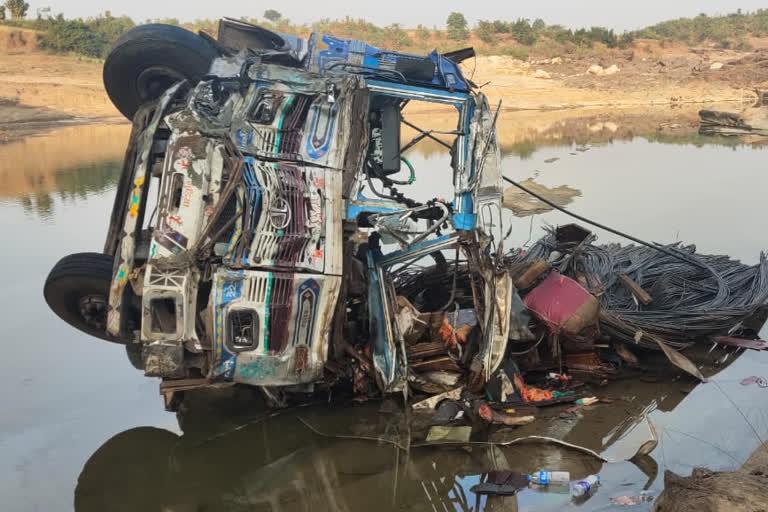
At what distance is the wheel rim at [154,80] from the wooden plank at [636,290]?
4.86m

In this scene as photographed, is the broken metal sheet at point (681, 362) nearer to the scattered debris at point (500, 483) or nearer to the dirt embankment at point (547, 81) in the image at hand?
the scattered debris at point (500, 483)

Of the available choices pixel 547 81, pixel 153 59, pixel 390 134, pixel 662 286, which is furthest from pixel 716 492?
pixel 547 81

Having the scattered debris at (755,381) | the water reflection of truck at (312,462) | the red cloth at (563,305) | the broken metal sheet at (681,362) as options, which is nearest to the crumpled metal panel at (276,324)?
the water reflection of truck at (312,462)

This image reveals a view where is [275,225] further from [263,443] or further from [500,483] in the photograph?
[500,483]

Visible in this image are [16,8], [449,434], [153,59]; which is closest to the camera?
[449,434]

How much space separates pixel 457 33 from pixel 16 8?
2920 cm

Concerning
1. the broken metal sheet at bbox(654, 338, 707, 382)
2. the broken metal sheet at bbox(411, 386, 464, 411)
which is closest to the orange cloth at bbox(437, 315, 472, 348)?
the broken metal sheet at bbox(411, 386, 464, 411)

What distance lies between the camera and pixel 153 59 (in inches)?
251

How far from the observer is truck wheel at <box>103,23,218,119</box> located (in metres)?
6.25

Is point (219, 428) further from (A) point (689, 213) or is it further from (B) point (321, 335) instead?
(A) point (689, 213)

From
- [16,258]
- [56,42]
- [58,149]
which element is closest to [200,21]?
[56,42]

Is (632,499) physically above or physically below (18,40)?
below

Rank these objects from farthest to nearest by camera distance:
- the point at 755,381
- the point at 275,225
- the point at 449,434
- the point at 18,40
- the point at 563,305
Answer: the point at 18,40 → the point at 563,305 → the point at 755,381 → the point at 449,434 → the point at 275,225

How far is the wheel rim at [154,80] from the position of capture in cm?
645
